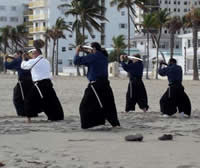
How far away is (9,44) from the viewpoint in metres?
136

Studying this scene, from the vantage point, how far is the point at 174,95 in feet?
53.1

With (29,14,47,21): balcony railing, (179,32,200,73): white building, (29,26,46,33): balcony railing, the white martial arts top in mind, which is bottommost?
(179,32,200,73): white building

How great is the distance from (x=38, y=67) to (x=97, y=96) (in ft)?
6.78

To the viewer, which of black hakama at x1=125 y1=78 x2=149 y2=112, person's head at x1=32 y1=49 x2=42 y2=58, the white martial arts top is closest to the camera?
the white martial arts top

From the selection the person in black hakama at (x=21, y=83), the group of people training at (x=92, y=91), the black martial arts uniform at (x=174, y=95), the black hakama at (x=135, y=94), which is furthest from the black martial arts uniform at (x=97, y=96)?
the black hakama at (x=135, y=94)

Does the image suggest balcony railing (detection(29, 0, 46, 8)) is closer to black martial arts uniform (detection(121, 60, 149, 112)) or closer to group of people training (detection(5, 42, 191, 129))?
black martial arts uniform (detection(121, 60, 149, 112))

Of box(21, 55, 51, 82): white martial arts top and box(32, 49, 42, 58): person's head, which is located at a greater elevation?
box(32, 49, 42, 58): person's head

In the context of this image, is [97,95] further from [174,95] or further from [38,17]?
[38,17]

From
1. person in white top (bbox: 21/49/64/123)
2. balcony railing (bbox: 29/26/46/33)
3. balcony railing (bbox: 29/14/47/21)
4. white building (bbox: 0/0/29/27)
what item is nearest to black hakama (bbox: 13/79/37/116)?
person in white top (bbox: 21/49/64/123)

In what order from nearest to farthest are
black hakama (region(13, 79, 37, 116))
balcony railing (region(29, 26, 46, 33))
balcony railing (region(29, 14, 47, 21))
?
black hakama (region(13, 79, 37, 116)) → balcony railing (region(29, 14, 47, 21)) → balcony railing (region(29, 26, 46, 33))

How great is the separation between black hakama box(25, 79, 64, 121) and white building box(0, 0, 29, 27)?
123043 millimetres

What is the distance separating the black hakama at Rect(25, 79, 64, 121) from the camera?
14.0 metres

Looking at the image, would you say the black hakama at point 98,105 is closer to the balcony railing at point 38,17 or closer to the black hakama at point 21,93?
the black hakama at point 21,93

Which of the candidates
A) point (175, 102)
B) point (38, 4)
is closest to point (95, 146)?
point (175, 102)
